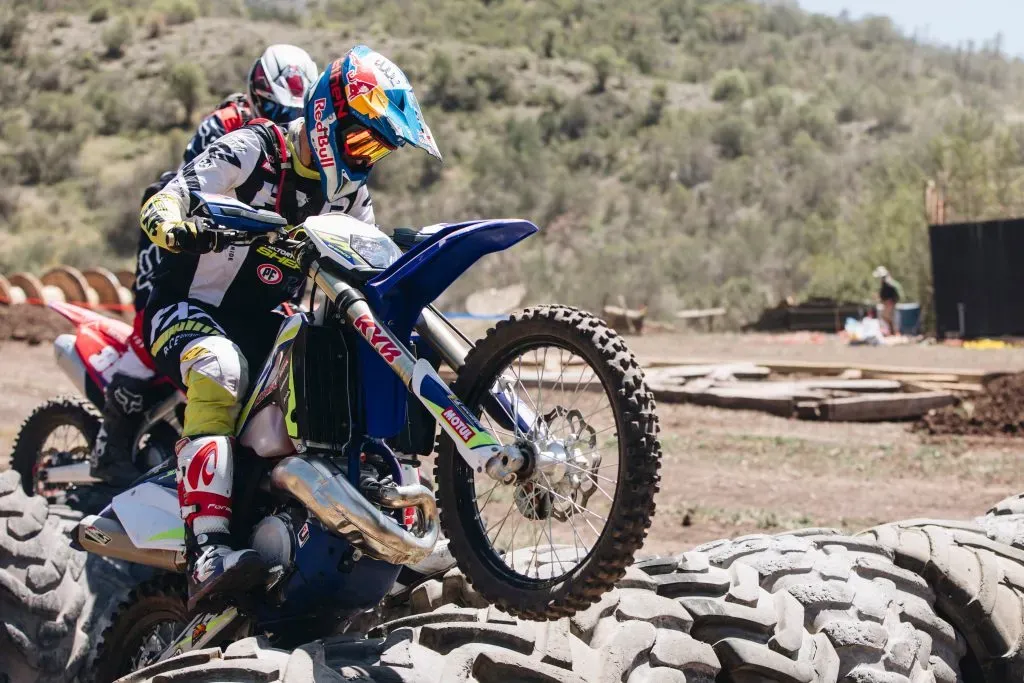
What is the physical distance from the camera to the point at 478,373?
12.3 ft

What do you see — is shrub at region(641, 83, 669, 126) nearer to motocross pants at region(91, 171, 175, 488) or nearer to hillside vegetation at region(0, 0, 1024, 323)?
hillside vegetation at region(0, 0, 1024, 323)

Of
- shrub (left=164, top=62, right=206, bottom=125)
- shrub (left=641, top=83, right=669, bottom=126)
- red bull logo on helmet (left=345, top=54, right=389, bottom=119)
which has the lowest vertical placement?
red bull logo on helmet (left=345, top=54, right=389, bottom=119)

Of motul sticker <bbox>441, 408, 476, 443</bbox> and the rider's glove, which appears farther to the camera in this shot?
the rider's glove

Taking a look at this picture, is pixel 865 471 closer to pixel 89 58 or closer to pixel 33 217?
pixel 33 217

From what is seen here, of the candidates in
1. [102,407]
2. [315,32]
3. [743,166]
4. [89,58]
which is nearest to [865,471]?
[102,407]

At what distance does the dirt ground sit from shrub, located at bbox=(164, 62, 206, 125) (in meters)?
31.4

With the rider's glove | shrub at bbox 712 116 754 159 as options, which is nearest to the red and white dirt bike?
the rider's glove

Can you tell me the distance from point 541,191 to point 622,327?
17812mm

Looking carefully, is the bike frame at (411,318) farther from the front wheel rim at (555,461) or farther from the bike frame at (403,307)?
the front wheel rim at (555,461)

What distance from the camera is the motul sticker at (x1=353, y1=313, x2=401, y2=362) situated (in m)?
3.71

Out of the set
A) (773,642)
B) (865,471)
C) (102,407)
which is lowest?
(865,471)

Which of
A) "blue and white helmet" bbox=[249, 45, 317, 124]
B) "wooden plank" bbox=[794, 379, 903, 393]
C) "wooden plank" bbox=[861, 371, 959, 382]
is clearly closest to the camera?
"blue and white helmet" bbox=[249, 45, 317, 124]

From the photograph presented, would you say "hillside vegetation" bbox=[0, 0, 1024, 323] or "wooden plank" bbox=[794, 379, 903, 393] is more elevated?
"hillside vegetation" bbox=[0, 0, 1024, 323]

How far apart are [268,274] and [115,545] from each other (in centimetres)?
111
